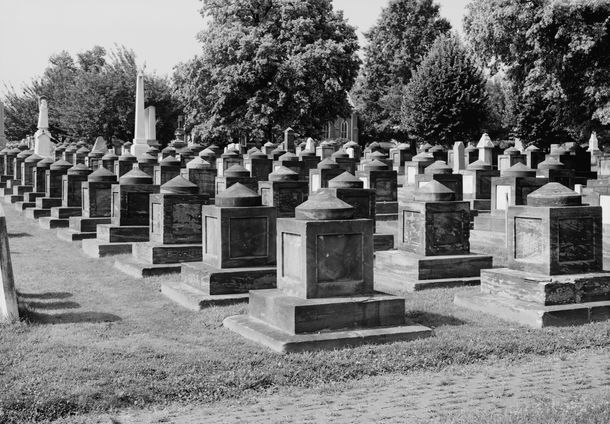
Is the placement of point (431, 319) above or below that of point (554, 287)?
below

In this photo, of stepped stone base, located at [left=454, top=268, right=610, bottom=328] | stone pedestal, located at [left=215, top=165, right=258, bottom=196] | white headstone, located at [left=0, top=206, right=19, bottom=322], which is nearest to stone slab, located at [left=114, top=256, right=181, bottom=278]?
white headstone, located at [left=0, top=206, right=19, bottom=322]

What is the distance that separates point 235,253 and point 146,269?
2.54 m

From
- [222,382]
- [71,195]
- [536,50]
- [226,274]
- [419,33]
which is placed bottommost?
[222,382]

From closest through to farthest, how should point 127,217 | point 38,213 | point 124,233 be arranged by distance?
point 124,233, point 127,217, point 38,213

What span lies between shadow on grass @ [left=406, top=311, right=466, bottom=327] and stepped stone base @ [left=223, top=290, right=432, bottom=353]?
1.89ft

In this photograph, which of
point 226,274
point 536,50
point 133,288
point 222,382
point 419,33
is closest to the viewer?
point 222,382

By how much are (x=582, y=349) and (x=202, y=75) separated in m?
40.6

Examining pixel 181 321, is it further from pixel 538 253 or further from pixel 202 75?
pixel 202 75

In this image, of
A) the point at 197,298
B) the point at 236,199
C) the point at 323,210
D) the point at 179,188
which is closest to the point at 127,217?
the point at 179,188

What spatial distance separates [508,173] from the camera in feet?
56.7

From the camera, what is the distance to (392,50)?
6462 cm

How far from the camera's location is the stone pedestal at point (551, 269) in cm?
940

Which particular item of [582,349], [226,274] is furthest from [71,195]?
[582,349]

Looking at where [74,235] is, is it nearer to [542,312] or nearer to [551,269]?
[551,269]
